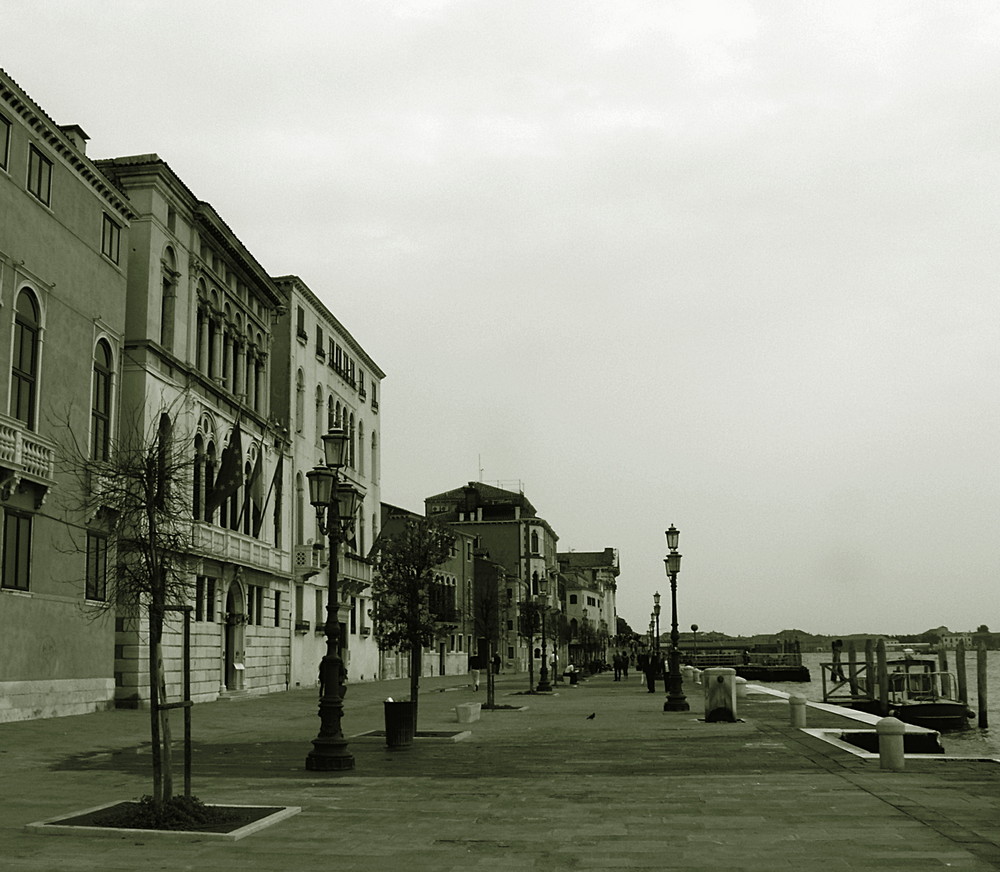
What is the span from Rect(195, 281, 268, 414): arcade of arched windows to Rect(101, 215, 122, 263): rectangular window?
19.9ft

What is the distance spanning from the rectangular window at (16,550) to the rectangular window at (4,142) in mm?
7916

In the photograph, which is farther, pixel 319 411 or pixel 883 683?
pixel 319 411

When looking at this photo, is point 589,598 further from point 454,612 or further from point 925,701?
point 925,701

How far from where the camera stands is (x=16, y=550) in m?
25.8

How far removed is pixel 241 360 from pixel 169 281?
275 inches

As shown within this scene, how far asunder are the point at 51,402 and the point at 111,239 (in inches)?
248

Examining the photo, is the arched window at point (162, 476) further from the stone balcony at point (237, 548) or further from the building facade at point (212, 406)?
the stone balcony at point (237, 548)

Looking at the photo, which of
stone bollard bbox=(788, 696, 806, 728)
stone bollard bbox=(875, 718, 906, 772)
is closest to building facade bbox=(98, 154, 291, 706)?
stone bollard bbox=(788, 696, 806, 728)

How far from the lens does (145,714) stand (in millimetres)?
29859

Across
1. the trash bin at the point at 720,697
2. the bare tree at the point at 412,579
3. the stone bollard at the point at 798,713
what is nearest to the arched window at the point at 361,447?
the bare tree at the point at 412,579

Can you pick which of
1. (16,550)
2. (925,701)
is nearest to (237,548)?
(16,550)

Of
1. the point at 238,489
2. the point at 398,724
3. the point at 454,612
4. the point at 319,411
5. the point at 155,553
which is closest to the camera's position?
the point at 155,553

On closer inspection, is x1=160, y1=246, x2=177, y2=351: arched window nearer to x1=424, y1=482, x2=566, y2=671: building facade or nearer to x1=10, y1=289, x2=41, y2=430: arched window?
x1=10, y1=289, x2=41, y2=430: arched window

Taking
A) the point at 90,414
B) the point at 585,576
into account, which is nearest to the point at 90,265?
the point at 90,414
